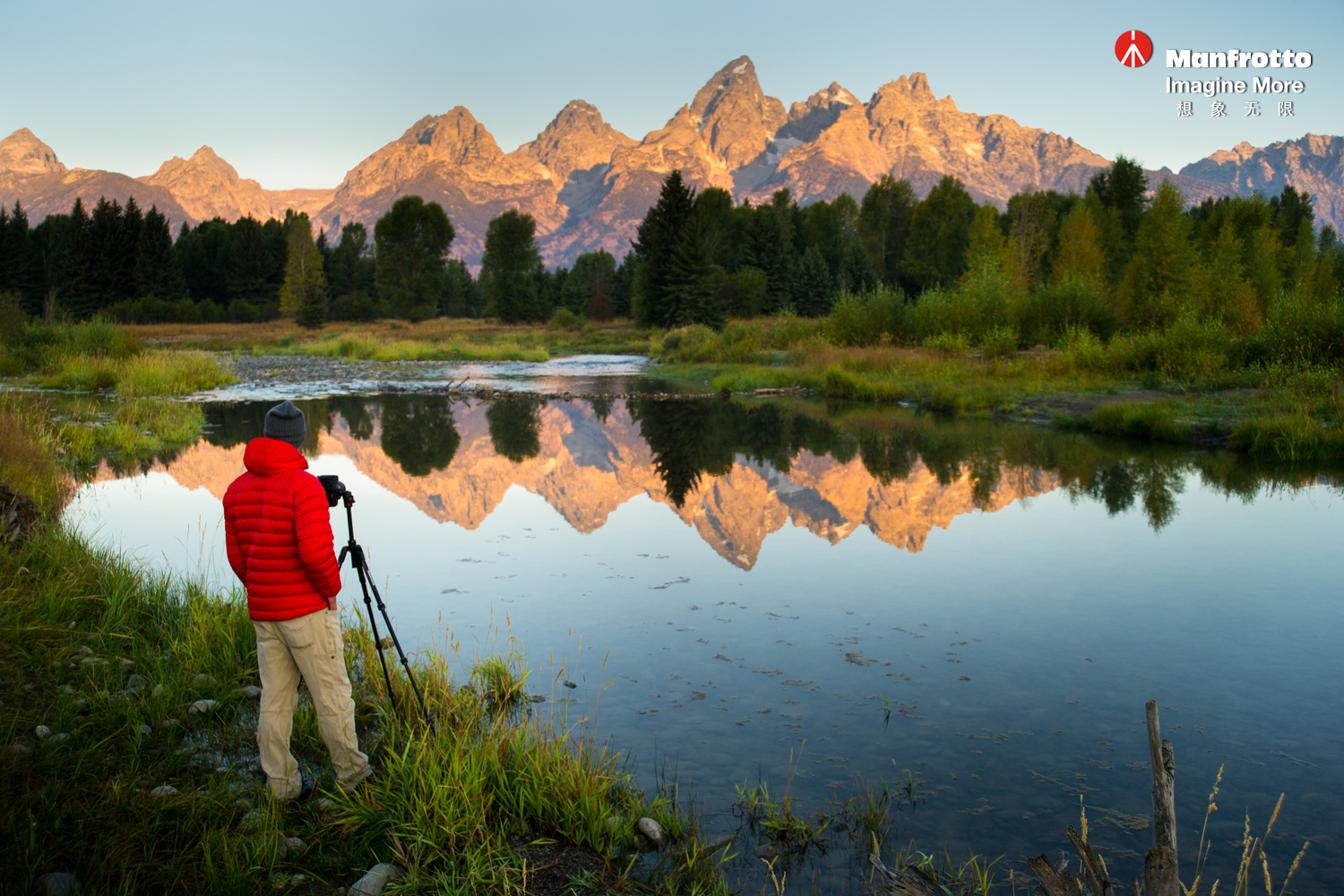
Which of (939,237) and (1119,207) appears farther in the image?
(939,237)

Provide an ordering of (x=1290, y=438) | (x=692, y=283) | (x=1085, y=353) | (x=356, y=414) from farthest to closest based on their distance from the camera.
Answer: (x=692, y=283) < (x=1085, y=353) < (x=356, y=414) < (x=1290, y=438)

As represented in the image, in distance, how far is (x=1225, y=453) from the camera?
14766 millimetres

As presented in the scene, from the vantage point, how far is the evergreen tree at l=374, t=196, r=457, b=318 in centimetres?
8269

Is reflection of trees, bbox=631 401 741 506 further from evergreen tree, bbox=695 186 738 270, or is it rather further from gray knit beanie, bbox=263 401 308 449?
evergreen tree, bbox=695 186 738 270

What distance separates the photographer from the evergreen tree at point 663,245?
202 ft

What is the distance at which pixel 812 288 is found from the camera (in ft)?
237

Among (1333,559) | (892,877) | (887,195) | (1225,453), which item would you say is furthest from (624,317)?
(892,877)

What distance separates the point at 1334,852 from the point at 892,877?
2.36m

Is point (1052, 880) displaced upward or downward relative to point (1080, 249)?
downward

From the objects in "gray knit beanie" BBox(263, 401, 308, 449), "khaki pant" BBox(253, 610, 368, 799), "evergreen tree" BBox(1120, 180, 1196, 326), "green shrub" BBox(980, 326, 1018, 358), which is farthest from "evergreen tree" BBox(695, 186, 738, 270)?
"khaki pant" BBox(253, 610, 368, 799)

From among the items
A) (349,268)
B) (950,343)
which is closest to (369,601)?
(950,343)

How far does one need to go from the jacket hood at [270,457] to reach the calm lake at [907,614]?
224 centimetres

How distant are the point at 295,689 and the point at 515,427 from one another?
56.6 feet

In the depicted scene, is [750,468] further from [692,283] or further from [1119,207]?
[1119,207]
